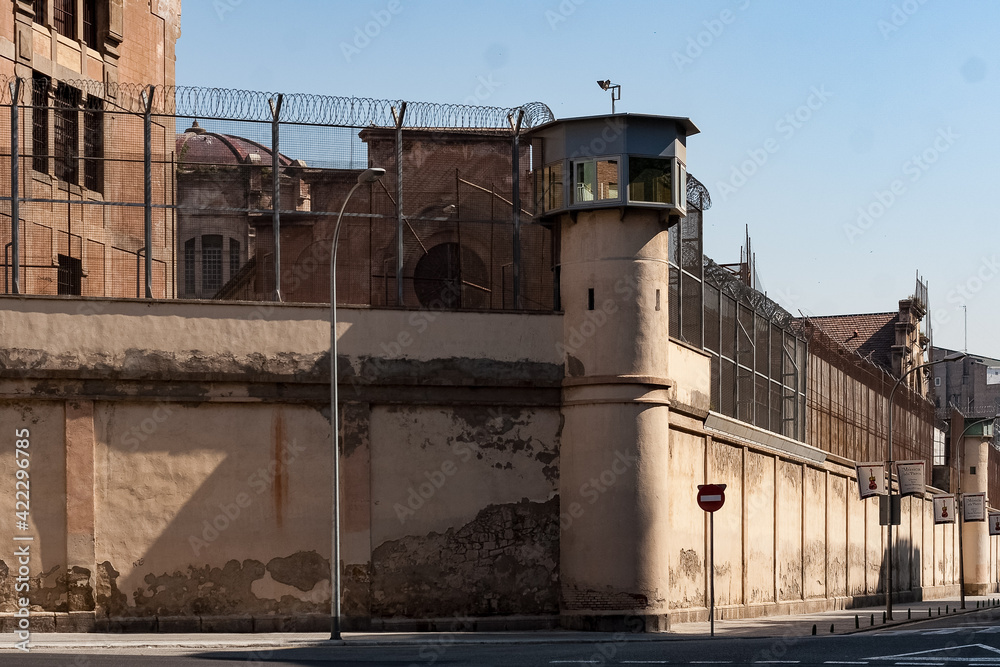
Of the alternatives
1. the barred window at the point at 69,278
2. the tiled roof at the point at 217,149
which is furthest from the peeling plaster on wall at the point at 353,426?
the barred window at the point at 69,278

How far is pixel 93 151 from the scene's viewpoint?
94.5 ft

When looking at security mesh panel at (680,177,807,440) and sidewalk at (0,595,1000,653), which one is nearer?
sidewalk at (0,595,1000,653)

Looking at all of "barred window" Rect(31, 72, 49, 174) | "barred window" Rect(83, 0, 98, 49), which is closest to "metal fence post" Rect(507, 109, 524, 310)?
"barred window" Rect(31, 72, 49, 174)

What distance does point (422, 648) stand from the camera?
2159 cm

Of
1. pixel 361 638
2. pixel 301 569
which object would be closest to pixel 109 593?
pixel 301 569

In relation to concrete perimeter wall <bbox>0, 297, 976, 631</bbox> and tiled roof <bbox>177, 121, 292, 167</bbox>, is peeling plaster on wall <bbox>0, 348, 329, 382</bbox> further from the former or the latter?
tiled roof <bbox>177, 121, 292, 167</bbox>

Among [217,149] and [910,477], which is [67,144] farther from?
[910,477]

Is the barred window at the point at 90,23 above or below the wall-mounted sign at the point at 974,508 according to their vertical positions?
above

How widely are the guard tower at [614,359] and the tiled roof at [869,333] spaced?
49.6 m

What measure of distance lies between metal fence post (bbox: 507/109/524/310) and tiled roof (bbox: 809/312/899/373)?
49303mm

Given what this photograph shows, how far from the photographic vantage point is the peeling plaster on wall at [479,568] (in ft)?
87.8

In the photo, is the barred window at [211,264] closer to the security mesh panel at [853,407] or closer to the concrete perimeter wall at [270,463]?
the concrete perimeter wall at [270,463]

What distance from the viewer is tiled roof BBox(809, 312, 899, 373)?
251ft

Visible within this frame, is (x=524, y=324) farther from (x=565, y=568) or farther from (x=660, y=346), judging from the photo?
(x=565, y=568)
